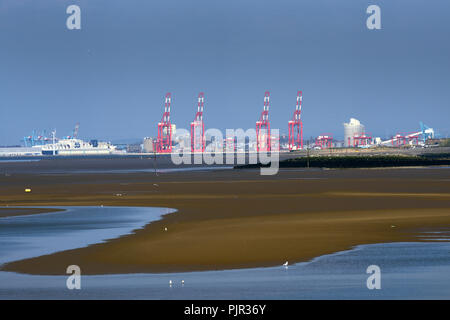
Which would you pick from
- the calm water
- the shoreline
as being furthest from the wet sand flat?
the shoreline

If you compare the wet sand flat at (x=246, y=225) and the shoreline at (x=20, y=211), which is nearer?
the wet sand flat at (x=246, y=225)

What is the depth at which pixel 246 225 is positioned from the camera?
28.3m

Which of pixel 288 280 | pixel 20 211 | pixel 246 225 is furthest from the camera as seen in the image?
pixel 20 211

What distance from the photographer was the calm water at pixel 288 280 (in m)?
15.0

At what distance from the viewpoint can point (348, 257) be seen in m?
19.8

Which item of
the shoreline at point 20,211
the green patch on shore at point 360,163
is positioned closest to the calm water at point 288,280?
the shoreline at point 20,211

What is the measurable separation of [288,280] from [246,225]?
11.8 m

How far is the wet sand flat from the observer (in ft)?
64.7

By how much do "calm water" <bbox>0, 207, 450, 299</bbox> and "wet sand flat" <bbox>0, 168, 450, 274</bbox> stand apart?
93 cm

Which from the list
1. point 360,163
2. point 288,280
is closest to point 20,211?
point 288,280

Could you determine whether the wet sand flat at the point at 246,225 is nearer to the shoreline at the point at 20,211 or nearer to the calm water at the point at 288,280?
the calm water at the point at 288,280

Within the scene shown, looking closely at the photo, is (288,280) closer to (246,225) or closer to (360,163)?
(246,225)

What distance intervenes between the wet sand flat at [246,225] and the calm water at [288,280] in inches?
36.8
